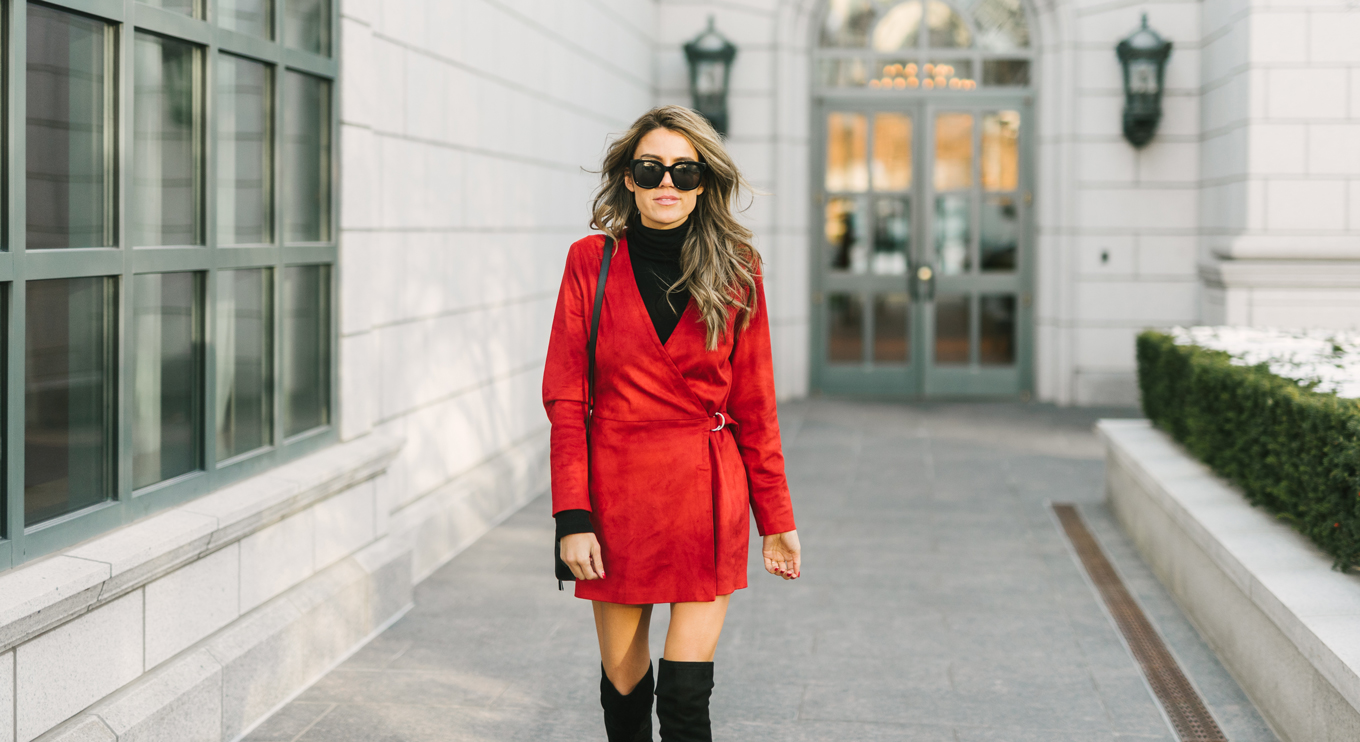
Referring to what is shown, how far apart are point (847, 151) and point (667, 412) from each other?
10440 millimetres

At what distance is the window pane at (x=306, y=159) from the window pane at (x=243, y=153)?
133 millimetres

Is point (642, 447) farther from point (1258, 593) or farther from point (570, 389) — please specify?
point (1258, 593)

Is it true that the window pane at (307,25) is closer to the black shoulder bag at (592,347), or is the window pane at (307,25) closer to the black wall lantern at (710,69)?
the black shoulder bag at (592,347)

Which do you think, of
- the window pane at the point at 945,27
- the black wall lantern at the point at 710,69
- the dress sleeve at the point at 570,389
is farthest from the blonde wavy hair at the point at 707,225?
the window pane at the point at 945,27

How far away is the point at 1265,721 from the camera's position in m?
4.28

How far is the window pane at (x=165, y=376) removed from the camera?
3.80 metres

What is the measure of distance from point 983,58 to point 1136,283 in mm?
2624

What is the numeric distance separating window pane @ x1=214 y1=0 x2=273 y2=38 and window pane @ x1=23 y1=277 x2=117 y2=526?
1091 millimetres

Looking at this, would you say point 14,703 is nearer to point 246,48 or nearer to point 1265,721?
point 246,48

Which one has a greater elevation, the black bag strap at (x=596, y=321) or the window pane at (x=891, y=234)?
the window pane at (x=891, y=234)

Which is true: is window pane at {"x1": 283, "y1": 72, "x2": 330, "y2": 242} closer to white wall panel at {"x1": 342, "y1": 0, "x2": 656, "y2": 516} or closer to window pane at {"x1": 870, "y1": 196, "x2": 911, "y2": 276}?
white wall panel at {"x1": 342, "y1": 0, "x2": 656, "y2": 516}

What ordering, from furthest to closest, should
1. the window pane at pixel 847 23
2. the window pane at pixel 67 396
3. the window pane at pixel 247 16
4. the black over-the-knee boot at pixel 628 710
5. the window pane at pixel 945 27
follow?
the window pane at pixel 847 23 → the window pane at pixel 945 27 → the window pane at pixel 247 16 → the window pane at pixel 67 396 → the black over-the-knee boot at pixel 628 710

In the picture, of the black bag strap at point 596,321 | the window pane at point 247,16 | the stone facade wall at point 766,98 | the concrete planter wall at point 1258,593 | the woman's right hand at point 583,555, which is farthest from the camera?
the stone facade wall at point 766,98

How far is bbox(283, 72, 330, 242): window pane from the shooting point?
4.74 m
